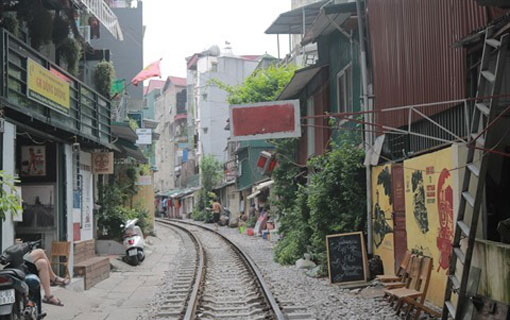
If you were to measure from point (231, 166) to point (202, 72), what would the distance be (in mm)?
17331

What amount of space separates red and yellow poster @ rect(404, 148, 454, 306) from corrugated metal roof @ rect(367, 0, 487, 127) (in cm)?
95

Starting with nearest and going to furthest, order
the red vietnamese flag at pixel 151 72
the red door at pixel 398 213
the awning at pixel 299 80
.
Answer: the red door at pixel 398 213 < the awning at pixel 299 80 < the red vietnamese flag at pixel 151 72

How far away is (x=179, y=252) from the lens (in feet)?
72.1

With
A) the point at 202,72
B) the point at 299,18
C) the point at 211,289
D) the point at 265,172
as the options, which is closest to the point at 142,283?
the point at 211,289

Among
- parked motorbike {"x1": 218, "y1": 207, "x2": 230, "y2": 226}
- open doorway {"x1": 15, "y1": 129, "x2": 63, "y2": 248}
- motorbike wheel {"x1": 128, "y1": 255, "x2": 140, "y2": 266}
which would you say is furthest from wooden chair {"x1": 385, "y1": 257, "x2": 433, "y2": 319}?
parked motorbike {"x1": 218, "y1": 207, "x2": 230, "y2": 226}

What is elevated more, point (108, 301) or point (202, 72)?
point (202, 72)

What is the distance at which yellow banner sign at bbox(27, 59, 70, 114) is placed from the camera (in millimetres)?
10445

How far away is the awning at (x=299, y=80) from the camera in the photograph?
56.8 feet

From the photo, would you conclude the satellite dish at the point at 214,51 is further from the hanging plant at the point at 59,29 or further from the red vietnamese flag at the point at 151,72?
the hanging plant at the point at 59,29

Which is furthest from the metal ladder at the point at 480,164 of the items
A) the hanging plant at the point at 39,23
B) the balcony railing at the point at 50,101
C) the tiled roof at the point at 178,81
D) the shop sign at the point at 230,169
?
the tiled roof at the point at 178,81

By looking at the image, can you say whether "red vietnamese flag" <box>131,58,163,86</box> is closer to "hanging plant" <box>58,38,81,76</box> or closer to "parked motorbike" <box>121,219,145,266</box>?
"parked motorbike" <box>121,219,145,266</box>

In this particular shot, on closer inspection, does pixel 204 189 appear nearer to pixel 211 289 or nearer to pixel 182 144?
pixel 182 144

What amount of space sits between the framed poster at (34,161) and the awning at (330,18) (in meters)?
6.94

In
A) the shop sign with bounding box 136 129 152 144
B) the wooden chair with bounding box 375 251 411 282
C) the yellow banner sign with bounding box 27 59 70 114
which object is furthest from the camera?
the shop sign with bounding box 136 129 152 144
